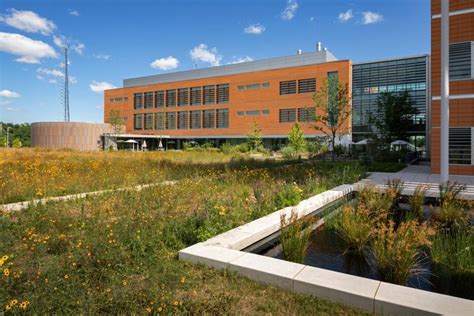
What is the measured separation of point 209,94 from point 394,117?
1496 inches

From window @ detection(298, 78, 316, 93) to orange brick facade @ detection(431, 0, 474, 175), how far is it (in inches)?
1302

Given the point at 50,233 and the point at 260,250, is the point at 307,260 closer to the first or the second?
the point at 260,250

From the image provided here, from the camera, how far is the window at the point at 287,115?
5231cm

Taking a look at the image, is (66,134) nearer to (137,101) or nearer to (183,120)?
(137,101)

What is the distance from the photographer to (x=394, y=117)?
108 ft

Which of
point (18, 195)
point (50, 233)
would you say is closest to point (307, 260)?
point (50, 233)

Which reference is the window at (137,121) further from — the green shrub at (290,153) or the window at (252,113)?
the green shrub at (290,153)

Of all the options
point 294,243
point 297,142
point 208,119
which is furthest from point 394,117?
point 208,119

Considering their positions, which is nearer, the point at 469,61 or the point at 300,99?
the point at 469,61

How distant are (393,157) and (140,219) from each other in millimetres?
26877

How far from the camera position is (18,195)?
336 inches

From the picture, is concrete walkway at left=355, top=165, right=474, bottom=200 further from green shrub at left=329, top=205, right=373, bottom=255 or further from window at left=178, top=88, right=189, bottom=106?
window at left=178, top=88, right=189, bottom=106

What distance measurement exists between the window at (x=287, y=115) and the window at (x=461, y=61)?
116 feet

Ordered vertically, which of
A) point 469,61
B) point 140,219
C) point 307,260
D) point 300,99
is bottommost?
point 307,260
